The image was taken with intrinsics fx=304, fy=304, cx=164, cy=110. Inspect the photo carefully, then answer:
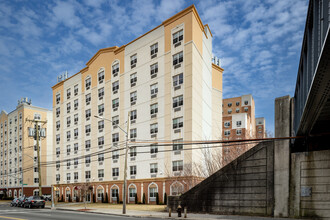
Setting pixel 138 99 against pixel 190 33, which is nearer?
pixel 190 33

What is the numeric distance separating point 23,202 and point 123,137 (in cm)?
1634

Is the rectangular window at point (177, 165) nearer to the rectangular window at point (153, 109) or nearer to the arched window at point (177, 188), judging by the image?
the arched window at point (177, 188)

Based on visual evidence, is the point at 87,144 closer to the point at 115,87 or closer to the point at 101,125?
the point at 101,125

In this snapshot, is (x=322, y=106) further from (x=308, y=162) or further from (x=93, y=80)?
(x=93, y=80)

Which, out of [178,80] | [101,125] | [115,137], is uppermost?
[178,80]

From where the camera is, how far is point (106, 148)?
165ft

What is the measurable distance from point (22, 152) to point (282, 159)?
261 feet

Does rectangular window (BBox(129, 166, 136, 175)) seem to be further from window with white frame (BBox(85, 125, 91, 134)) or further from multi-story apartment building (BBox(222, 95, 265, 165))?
multi-story apartment building (BBox(222, 95, 265, 165))

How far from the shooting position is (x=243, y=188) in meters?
20.6

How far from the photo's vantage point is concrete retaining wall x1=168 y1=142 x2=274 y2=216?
64.3 feet

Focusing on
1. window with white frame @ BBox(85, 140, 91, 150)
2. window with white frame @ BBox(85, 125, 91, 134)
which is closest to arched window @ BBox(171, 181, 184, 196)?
window with white frame @ BBox(85, 140, 91, 150)

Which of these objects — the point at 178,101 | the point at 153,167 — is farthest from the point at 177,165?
the point at 178,101

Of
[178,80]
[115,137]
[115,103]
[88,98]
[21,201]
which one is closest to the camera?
[21,201]

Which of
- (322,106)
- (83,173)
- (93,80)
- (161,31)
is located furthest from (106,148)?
(322,106)
